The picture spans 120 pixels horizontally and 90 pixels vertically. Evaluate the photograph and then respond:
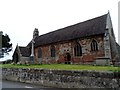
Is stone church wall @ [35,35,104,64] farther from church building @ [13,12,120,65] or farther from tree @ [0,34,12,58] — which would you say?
tree @ [0,34,12,58]

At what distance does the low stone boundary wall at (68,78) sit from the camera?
13648mm

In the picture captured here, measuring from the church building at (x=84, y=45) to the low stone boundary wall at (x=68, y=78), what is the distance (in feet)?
28.7

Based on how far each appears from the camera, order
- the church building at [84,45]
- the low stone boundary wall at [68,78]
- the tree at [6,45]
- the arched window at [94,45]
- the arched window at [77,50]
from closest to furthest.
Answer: the low stone boundary wall at [68,78]
the church building at [84,45]
the arched window at [94,45]
the arched window at [77,50]
the tree at [6,45]

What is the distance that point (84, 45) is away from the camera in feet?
102

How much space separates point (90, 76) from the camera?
1475 centimetres

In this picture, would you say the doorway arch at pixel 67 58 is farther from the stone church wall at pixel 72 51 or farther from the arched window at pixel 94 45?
the arched window at pixel 94 45

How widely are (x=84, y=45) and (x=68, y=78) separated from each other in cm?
1539

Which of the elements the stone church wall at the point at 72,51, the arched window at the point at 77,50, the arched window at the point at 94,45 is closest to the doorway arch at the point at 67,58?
the stone church wall at the point at 72,51

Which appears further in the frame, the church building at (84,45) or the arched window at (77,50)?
the arched window at (77,50)

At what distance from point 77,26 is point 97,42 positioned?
8.30m

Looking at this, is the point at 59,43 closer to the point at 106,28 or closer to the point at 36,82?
the point at 106,28

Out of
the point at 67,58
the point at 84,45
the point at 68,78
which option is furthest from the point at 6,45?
the point at 68,78

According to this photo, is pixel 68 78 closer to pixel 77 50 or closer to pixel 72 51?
pixel 77 50

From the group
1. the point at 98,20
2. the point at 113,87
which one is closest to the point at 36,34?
the point at 98,20
